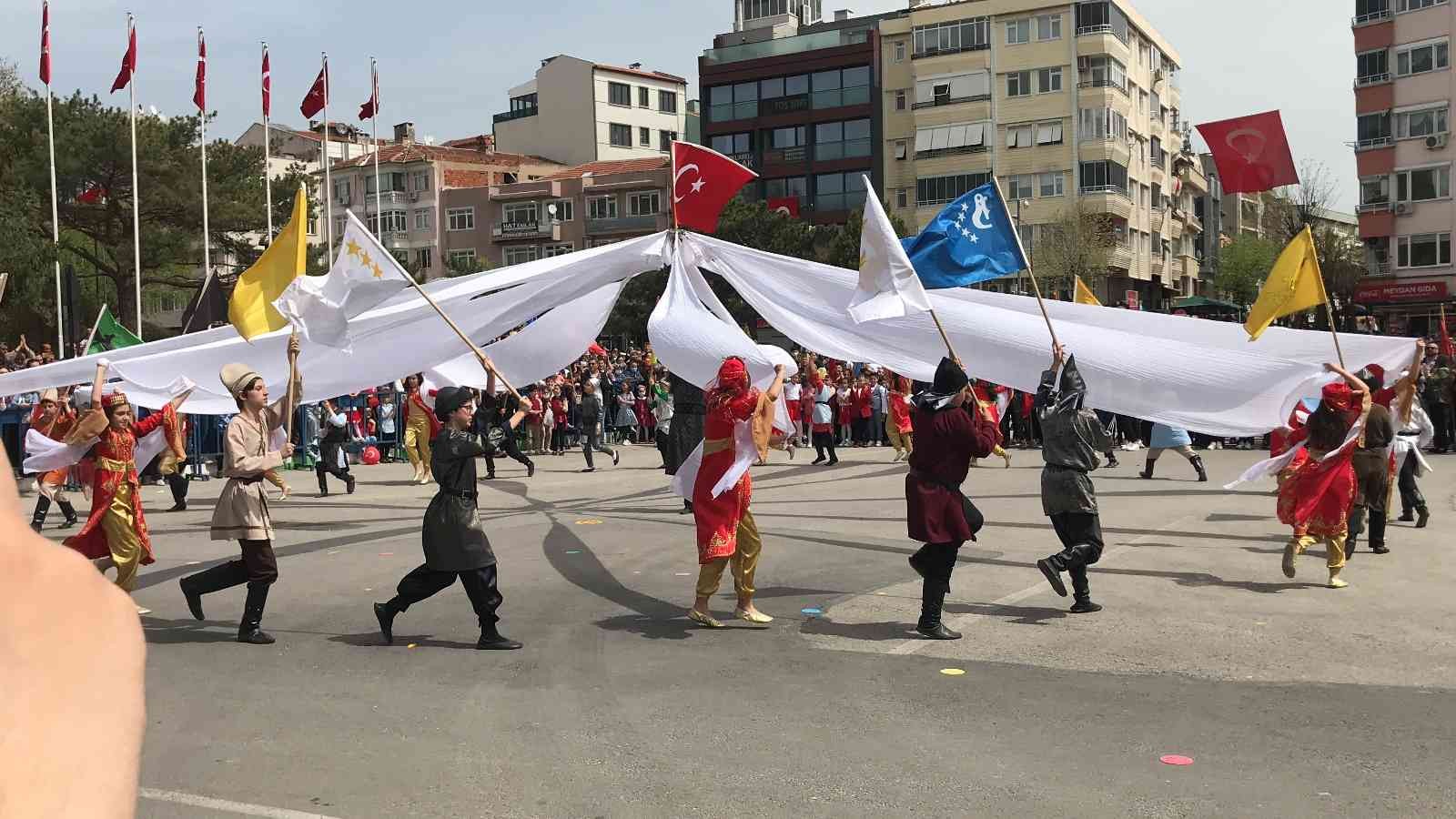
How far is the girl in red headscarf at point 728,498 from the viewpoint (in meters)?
8.66

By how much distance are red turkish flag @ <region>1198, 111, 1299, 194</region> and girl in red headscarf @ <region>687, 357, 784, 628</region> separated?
5.50 m

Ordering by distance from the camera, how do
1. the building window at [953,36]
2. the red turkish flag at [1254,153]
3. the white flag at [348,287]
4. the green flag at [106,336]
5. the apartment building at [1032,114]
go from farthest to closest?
1. the building window at [953,36]
2. the apartment building at [1032,114]
3. the green flag at [106,336]
4. the red turkish flag at [1254,153]
5. the white flag at [348,287]

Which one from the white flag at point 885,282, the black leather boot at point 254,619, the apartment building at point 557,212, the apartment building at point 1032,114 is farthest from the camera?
the apartment building at point 557,212

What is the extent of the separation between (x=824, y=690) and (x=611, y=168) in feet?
213

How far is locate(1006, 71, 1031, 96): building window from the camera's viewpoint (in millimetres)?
55406

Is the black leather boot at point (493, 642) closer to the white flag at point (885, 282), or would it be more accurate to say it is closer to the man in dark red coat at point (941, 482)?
the man in dark red coat at point (941, 482)

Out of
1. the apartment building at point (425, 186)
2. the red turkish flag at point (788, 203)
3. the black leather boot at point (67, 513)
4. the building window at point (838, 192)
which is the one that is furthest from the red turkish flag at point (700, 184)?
the apartment building at point (425, 186)

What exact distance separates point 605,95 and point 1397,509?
65.8 meters

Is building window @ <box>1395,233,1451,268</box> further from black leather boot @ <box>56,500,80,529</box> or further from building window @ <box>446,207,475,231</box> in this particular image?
black leather boot @ <box>56,500,80,529</box>

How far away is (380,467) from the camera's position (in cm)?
2320

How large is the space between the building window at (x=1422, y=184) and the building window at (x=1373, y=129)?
156cm

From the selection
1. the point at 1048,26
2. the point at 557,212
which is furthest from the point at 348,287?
the point at 557,212

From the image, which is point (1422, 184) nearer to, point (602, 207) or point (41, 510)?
point (602, 207)

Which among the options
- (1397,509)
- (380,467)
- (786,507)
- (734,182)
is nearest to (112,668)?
(734,182)
